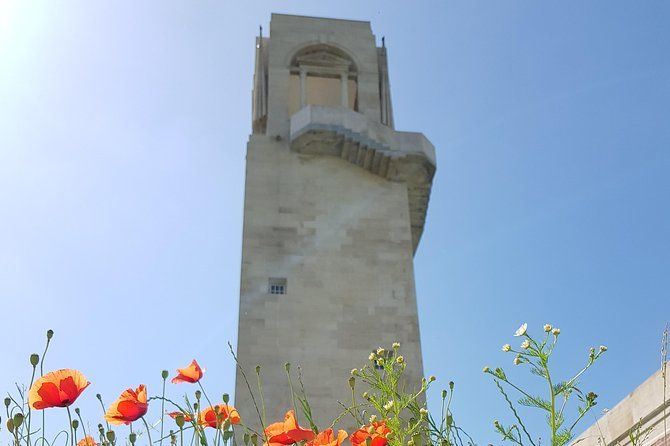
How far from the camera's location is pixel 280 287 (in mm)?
17406

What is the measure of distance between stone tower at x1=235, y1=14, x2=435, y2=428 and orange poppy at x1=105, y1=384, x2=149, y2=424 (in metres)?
12.3

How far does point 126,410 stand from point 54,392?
316mm

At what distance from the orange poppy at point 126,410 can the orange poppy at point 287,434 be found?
59 centimetres

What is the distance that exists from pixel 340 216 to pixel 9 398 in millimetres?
15264

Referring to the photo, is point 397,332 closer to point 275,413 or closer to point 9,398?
point 275,413

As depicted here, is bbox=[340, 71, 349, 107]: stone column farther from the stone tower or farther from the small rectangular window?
the small rectangular window

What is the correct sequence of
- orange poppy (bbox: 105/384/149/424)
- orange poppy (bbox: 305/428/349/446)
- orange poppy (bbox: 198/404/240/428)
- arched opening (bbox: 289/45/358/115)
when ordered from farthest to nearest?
arched opening (bbox: 289/45/358/115) < orange poppy (bbox: 198/404/240/428) < orange poppy (bbox: 105/384/149/424) < orange poppy (bbox: 305/428/349/446)

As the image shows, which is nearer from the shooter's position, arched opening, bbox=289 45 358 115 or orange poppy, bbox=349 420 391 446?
orange poppy, bbox=349 420 391 446

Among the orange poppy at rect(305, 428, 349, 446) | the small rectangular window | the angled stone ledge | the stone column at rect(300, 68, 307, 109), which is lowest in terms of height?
the orange poppy at rect(305, 428, 349, 446)

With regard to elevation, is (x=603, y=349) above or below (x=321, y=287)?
below

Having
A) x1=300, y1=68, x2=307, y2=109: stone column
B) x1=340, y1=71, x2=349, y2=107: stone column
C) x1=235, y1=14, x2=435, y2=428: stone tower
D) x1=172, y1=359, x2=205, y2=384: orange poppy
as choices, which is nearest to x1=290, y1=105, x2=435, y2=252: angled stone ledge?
x1=235, y1=14, x2=435, y2=428: stone tower

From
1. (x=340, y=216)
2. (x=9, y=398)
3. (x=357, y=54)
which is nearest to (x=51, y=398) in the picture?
(x=9, y=398)

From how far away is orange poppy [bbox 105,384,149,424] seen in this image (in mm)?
3418

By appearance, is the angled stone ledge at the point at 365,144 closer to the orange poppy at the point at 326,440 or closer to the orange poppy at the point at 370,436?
the orange poppy at the point at 370,436
